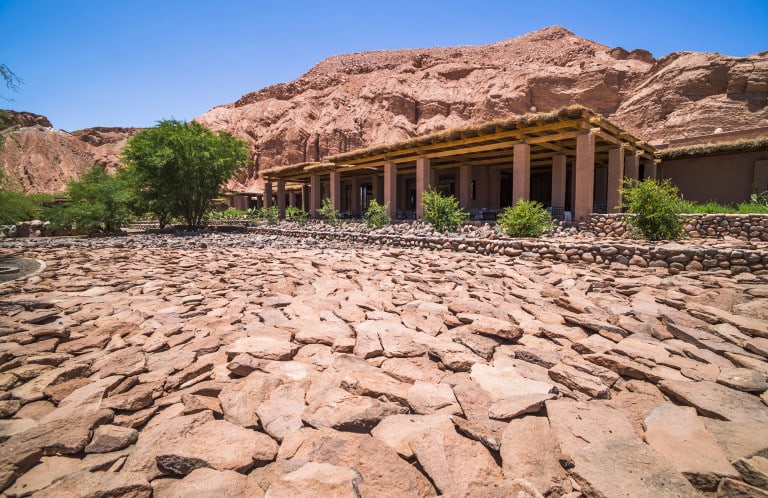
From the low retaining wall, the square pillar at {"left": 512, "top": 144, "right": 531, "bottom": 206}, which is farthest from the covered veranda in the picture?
the low retaining wall

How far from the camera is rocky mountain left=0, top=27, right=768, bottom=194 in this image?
26891 mm

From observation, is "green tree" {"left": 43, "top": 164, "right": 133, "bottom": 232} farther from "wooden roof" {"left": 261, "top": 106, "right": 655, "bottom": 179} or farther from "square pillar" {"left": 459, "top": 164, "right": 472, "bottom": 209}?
"square pillar" {"left": 459, "top": 164, "right": 472, "bottom": 209}

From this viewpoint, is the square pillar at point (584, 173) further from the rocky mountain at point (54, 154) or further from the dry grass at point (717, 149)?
the rocky mountain at point (54, 154)

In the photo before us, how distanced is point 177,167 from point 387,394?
57.0 ft

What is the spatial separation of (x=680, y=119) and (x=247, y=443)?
1414 inches

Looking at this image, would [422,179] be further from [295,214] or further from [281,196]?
[281,196]

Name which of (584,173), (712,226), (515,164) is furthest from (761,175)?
(515,164)

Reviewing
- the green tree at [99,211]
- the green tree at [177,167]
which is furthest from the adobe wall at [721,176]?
the green tree at [99,211]

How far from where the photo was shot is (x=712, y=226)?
9.19 meters

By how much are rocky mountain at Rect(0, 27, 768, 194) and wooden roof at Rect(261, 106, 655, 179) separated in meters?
18.6

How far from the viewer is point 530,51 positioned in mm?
44188

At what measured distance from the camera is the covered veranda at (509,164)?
1070 centimetres

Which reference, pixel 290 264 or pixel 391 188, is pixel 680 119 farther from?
pixel 290 264

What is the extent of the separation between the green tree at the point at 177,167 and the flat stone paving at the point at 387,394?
1316cm
